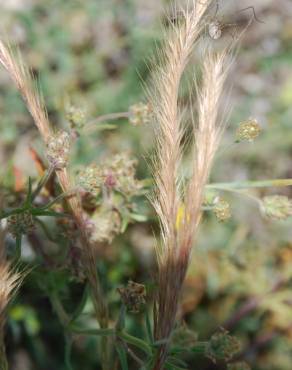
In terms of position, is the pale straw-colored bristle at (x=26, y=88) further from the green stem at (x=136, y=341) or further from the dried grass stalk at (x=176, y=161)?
the green stem at (x=136, y=341)

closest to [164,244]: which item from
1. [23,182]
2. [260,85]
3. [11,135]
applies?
[23,182]

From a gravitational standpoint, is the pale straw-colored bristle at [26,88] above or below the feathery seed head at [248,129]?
above

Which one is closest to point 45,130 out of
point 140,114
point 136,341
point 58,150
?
point 58,150

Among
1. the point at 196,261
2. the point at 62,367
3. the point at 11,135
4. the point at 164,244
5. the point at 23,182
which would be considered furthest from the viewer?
the point at 11,135

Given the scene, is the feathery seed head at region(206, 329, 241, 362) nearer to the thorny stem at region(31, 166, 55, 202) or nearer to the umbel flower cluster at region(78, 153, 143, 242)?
the umbel flower cluster at region(78, 153, 143, 242)

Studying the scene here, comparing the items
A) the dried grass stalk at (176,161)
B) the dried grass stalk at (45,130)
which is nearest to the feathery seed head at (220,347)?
the dried grass stalk at (176,161)

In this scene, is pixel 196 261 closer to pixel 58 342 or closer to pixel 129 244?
pixel 129 244

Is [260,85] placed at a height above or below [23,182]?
Answer: above
